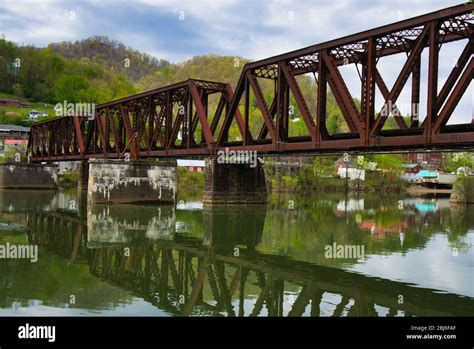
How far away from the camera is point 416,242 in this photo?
84.0ft

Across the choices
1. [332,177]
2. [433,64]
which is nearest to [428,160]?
[332,177]

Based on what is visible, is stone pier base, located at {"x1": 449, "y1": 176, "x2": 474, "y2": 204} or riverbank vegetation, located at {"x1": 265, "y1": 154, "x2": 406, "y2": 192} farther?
riverbank vegetation, located at {"x1": 265, "y1": 154, "x2": 406, "y2": 192}

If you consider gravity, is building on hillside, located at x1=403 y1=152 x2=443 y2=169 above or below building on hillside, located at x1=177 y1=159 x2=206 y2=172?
above

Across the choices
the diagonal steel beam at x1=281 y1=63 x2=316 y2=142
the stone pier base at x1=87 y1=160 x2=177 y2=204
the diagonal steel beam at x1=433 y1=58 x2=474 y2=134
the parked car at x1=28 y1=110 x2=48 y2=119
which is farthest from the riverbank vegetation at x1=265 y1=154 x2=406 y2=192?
the parked car at x1=28 y1=110 x2=48 y2=119

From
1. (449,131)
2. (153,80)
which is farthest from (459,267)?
(153,80)

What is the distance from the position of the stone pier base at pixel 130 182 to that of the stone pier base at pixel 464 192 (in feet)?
127

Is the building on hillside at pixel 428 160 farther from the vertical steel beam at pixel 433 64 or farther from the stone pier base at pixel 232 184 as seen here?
the vertical steel beam at pixel 433 64

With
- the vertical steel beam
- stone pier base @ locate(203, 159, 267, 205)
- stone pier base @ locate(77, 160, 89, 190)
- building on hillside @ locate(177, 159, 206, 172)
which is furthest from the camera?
building on hillside @ locate(177, 159, 206, 172)

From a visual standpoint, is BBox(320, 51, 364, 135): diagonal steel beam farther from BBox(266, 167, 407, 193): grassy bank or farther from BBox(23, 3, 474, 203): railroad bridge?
BBox(266, 167, 407, 193): grassy bank

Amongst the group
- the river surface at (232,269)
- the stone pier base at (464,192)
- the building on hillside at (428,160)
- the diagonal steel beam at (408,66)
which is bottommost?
the river surface at (232,269)

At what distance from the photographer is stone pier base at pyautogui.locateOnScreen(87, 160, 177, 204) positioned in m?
41.8

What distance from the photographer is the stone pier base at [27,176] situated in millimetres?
71312

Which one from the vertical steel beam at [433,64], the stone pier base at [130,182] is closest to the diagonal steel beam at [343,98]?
the vertical steel beam at [433,64]

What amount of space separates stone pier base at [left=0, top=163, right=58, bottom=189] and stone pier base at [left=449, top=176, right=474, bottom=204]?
5323 centimetres
